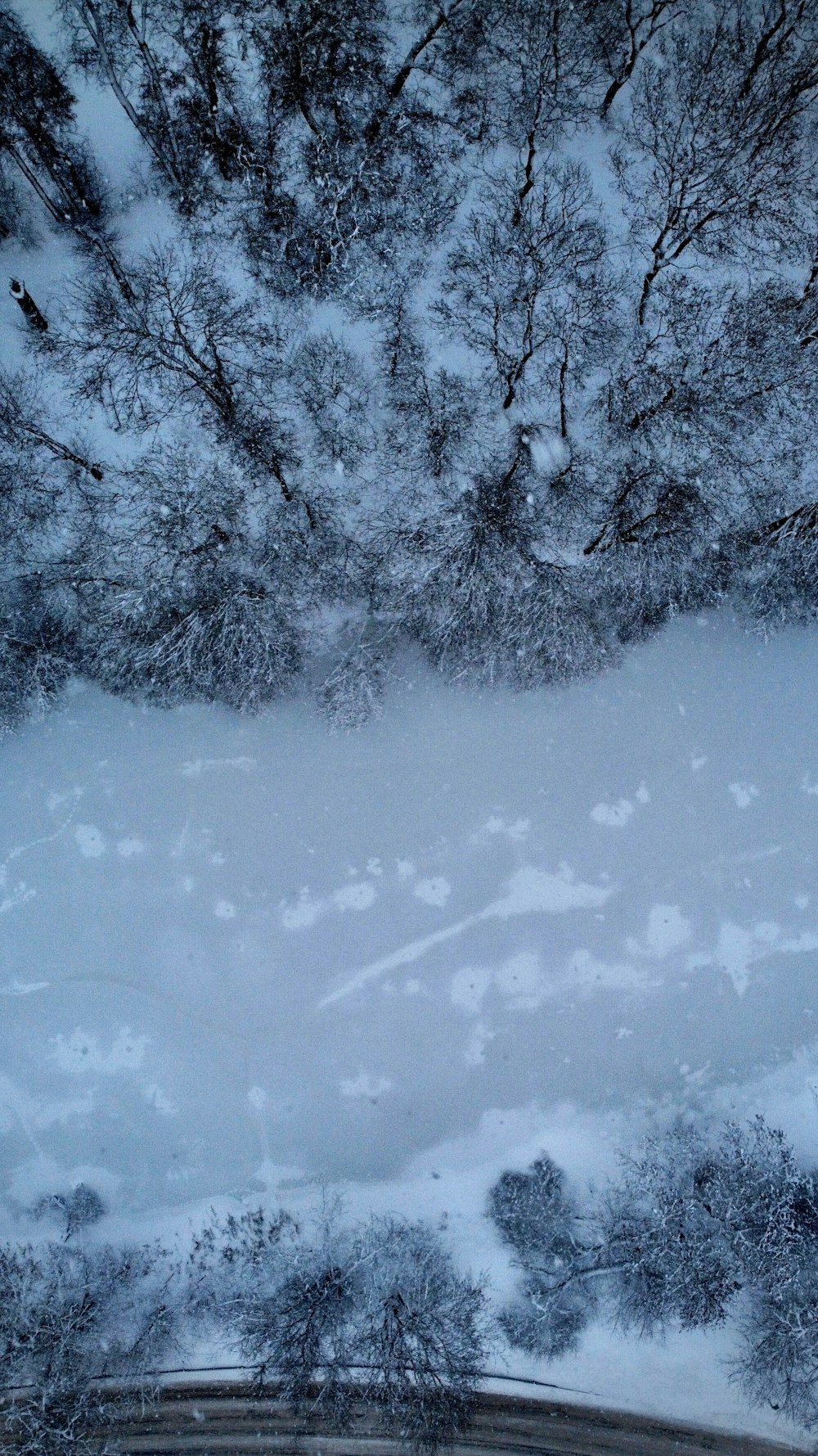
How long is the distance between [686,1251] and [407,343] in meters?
18.8

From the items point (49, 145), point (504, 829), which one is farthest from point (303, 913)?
point (49, 145)

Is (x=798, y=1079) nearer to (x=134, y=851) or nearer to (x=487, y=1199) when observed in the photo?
(x=487, y=1199)

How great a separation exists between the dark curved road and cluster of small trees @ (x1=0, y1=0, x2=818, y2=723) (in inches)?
555

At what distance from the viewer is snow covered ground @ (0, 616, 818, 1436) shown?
63.4ft

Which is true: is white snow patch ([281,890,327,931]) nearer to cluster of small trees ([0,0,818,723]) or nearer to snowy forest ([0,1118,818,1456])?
cluster of small trees ([0,0,818,723])

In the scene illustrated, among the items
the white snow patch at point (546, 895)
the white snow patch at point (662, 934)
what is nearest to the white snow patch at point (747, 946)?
the white snow patch at point (662, 934)

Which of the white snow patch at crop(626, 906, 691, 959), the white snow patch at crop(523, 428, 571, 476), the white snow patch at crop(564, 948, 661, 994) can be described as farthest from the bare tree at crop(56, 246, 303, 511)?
the white snow patch at crop(626, 906, 691, 959)

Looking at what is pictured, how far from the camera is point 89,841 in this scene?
1959cm

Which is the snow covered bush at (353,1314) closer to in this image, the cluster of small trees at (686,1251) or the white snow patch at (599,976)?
the cluster of small trees at (686,1251)

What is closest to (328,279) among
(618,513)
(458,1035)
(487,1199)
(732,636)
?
(618,513)

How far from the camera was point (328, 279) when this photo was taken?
19031 millimetres

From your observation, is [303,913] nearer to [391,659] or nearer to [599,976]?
[391,659]

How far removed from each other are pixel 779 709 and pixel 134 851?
13702 millimetres

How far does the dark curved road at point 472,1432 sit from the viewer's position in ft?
62.3
